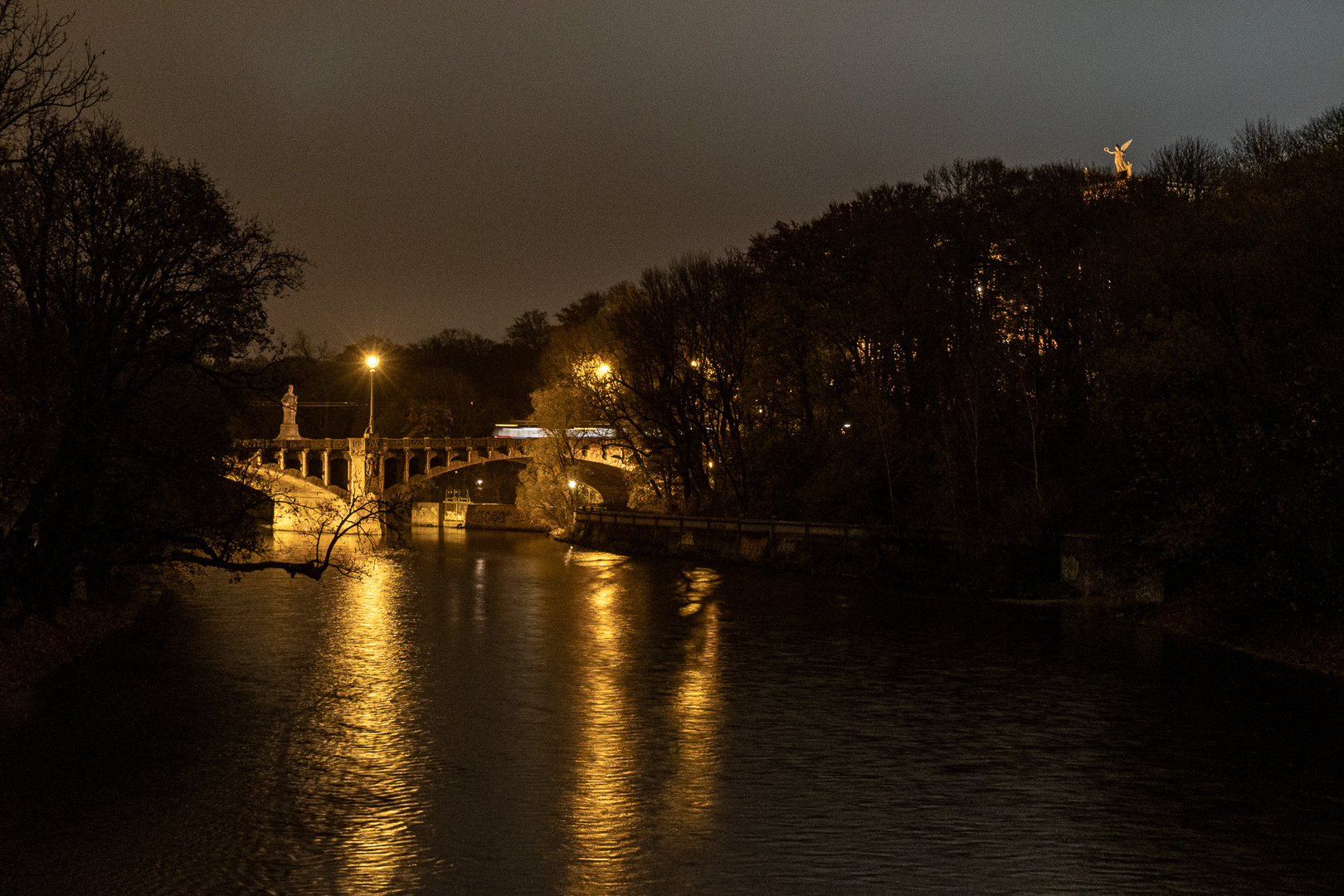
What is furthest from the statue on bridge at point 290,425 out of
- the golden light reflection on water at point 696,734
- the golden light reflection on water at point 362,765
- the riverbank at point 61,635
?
the golden light reflection on water at point 696,734

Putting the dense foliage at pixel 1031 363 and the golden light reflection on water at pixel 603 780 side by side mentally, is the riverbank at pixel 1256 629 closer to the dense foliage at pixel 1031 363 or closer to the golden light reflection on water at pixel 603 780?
the dense foliage at pixel 1031 363

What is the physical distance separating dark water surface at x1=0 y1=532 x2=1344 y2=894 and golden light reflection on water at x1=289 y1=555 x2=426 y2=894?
6 centimetres

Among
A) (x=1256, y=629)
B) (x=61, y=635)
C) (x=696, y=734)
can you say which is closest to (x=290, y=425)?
(x=61, y=635)

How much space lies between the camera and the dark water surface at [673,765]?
1154 cm

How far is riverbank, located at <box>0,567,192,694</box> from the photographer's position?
21.3 meters

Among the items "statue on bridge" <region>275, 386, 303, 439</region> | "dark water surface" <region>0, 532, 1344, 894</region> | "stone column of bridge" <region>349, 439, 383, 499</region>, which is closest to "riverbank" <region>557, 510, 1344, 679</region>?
"dark water surface" <region>0, 532, 1344, 894</region>

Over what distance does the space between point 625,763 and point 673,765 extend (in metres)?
0.63

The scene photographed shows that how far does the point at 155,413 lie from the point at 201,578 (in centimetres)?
2105

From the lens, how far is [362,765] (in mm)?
15859

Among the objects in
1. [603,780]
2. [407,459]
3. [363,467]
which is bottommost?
[603,780]

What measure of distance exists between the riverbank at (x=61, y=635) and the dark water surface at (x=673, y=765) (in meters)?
0.59

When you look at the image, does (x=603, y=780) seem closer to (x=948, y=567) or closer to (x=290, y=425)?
(x=948, y=567)

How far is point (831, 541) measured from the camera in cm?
4612

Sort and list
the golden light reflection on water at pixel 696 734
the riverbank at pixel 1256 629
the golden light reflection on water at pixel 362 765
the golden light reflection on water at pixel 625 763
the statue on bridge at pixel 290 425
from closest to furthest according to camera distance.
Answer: the golden light reflection on water at pixel 362 765 < the golden light reflection on water at pixel 625 763 < the golden light reflection on water at pixel 696 734 < the riverbank at pixel 1256 629 < the statue on bridge at pixel 290 425
